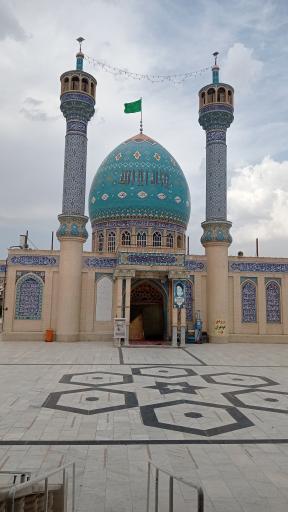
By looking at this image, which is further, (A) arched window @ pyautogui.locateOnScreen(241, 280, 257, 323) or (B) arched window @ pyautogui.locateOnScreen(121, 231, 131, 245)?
(B) arched window @ pyautogui.locateOnScreen(121, 231, 131, 245)

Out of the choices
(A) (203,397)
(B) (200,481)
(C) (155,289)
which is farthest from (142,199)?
(B) (200,481)

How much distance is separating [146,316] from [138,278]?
447 cm

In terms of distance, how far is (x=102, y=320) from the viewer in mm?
19422

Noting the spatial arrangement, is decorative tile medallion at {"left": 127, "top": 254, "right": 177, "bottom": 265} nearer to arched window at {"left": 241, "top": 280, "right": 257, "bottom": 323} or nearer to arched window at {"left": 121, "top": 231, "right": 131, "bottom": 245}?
arched window at {"left": 241, "top": 280, "right": 257, "bottom": 323}

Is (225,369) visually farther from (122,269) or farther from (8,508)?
(8,508)

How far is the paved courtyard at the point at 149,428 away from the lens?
13.5 ft

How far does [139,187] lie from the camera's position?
23.3m

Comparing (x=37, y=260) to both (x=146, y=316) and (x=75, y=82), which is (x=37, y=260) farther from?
(x=75, y=82)

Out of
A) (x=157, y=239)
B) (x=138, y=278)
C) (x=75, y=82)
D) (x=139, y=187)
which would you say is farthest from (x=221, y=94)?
(x=138, y=278)

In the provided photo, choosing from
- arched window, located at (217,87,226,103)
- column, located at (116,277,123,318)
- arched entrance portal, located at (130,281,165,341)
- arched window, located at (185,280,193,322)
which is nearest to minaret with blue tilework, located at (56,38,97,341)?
column, located at (116,277,123,318)

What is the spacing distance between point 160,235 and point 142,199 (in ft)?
7.42

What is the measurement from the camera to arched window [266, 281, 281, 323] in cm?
2019

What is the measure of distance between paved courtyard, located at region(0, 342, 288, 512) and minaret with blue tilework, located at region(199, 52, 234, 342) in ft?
24.1

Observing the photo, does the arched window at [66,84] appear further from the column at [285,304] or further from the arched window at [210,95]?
the column at [285,304]
